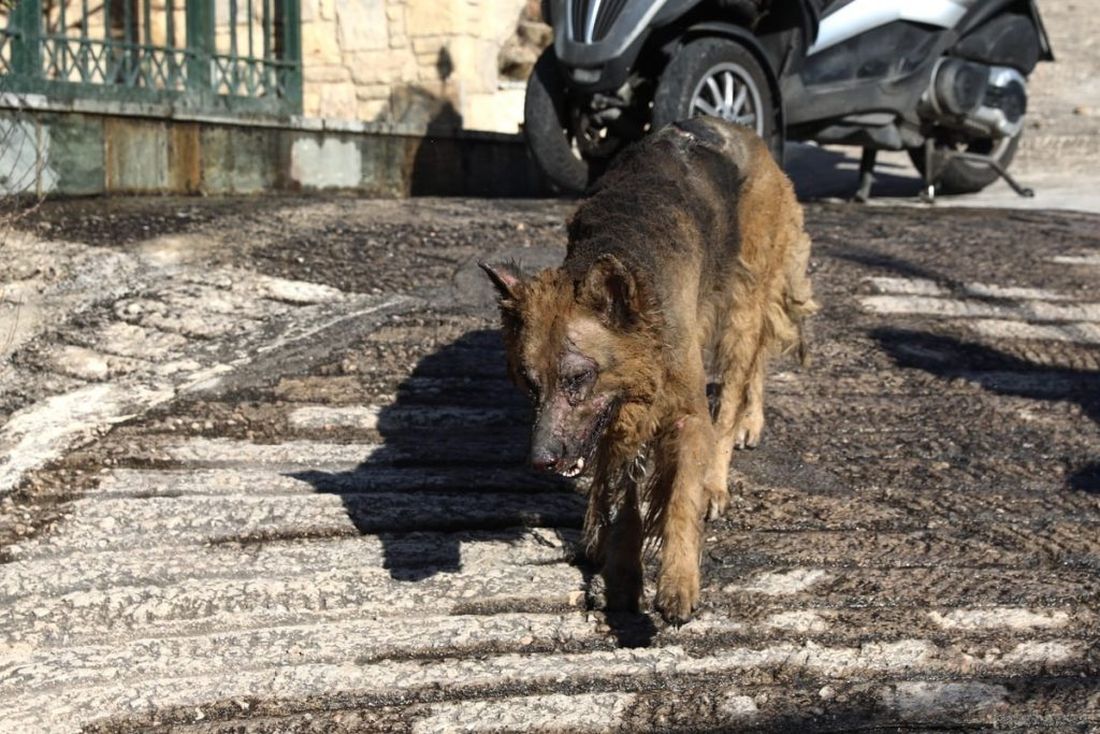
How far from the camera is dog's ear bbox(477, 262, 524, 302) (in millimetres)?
4316

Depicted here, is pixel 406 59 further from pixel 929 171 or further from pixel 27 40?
pixel 929 171

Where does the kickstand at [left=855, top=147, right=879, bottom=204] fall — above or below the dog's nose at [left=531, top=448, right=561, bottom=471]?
above

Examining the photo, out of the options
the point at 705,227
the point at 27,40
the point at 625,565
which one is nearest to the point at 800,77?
the point at 27,40

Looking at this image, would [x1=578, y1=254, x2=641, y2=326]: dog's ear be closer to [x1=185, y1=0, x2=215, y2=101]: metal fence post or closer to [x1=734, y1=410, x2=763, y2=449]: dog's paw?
[x1=734, y1=410, x2=763, y2=449]: dog's paw

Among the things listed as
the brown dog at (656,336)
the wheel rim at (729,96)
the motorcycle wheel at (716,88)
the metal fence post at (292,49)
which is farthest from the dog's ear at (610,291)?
the metal fence post at (292,49)

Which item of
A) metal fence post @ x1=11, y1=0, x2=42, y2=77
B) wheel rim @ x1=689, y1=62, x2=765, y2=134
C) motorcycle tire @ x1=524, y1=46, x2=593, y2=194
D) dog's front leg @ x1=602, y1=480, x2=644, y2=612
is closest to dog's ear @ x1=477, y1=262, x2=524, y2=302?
dog's front leg @ x1=602, y1=480, x2=644, y2=612

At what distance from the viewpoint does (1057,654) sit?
441cm

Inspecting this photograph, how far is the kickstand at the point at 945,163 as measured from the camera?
1229 cm

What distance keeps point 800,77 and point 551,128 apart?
213 centimetres

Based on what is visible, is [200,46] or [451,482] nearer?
[451,482]

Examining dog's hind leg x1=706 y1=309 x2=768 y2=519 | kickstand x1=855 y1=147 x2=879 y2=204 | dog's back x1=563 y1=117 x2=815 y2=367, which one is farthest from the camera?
kickstand x1=855 y1=147 x2=879 y2=204

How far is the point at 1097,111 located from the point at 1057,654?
43.1 ft

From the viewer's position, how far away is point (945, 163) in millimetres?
12617

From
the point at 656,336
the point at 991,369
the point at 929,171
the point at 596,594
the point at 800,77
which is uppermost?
the point at 800,77
